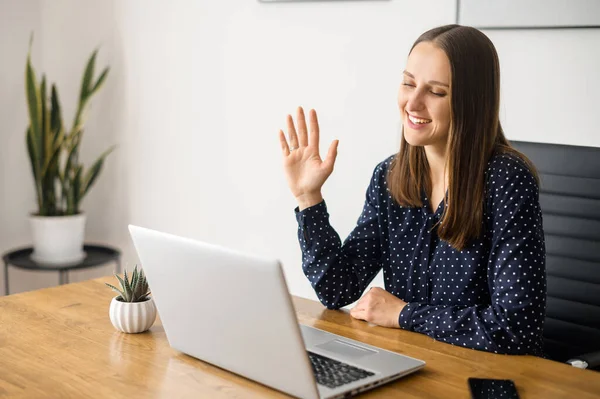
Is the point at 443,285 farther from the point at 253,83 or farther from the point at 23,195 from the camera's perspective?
the point at 23,195

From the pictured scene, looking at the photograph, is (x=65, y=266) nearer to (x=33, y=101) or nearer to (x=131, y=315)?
(x=33, y=101)

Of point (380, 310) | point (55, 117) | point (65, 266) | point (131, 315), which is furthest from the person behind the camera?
point (55, 117)

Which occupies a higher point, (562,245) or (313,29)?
(313,29)

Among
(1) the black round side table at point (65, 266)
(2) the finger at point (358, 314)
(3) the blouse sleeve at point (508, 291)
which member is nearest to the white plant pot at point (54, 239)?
(1) the black round side table at point (65, 266)

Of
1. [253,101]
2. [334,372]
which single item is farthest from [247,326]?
[253,101]

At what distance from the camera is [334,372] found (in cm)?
125

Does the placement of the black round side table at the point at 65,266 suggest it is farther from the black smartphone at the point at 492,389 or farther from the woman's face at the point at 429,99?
the black smartphone at the point at 492,389

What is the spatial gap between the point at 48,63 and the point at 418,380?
2803mm

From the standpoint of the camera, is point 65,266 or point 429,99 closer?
point 429,99

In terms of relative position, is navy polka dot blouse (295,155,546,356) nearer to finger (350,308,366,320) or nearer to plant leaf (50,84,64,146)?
finger (350,308,366,320)

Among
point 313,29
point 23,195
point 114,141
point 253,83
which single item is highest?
point 313,29

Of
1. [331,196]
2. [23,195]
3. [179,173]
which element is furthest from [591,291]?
[23,195]

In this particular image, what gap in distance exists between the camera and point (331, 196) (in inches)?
109

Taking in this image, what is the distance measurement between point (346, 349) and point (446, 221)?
1.33 feet
